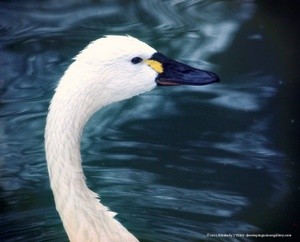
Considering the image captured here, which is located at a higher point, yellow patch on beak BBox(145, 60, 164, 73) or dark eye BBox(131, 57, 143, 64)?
dark eye BBox(131, 57, 143, 64)

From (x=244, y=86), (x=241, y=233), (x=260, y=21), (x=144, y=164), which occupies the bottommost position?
(x=241, y=233)

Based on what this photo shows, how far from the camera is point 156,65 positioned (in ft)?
3.33

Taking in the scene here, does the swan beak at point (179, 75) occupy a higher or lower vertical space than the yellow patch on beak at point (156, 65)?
lower

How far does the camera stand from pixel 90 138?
3.57 feet

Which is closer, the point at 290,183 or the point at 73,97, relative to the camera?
the point at 73,97

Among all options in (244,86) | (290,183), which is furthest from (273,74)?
(290,183)

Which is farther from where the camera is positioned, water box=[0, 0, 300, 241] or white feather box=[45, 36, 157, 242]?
water box=[0, 0, 300, 241]

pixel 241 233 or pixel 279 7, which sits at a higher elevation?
pixel 279 7

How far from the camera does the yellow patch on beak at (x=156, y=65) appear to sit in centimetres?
100

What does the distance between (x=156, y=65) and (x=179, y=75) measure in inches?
1.7

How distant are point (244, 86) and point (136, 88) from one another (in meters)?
0.20

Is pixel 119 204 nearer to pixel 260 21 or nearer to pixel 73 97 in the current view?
pixel 73 97

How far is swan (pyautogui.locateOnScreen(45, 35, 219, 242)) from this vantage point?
95 centimetres

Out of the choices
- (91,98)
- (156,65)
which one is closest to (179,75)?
(156,65)
